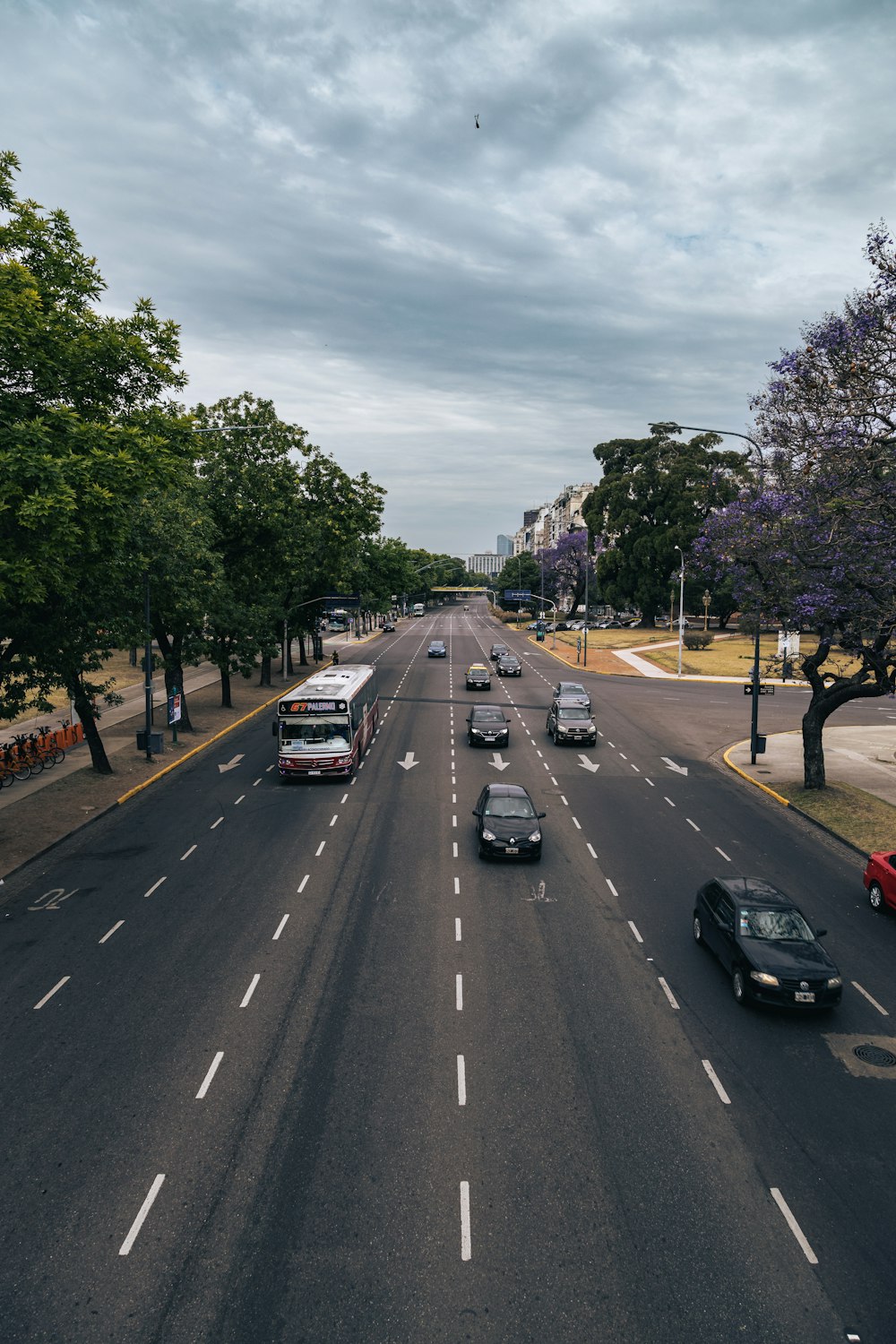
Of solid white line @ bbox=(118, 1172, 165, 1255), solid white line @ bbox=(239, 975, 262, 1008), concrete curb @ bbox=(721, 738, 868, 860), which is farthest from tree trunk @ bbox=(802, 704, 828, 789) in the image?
solid white line @ bbox=(118, 1172, 165, 1255)

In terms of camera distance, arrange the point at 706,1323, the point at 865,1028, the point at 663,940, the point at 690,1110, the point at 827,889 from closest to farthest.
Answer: the point at 706,1323, the point at 690,1110, the point at 865,1028, the point at 663,940, the point at 827,889

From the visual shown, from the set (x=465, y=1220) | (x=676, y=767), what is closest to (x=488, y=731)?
(x=676, y=767)

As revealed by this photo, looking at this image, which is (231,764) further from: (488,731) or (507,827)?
(507,827)

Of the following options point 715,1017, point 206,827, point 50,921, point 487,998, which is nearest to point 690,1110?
point 715,1017

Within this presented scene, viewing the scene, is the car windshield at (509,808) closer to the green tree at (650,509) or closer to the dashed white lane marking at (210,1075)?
the dashed white lane marking at (210,1075)

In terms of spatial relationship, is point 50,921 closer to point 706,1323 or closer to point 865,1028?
point 706,1323

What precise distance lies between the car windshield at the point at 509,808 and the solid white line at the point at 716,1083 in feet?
29.3

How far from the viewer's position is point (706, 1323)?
6844 mm

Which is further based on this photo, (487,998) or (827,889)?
(827,889)

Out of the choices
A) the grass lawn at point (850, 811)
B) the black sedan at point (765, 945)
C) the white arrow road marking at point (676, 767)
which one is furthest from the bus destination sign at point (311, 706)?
the grass lawn at point (850, 811)

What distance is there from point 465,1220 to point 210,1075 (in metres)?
4.06

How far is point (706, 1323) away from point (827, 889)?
12.2m

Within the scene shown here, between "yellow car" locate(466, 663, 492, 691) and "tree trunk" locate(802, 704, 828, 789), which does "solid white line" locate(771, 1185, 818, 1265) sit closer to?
"tree trunk" locate(802, 704, 828, 789)

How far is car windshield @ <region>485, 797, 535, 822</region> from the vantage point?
765 inches
